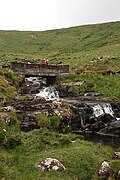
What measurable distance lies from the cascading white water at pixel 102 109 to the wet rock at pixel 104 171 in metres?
23.1

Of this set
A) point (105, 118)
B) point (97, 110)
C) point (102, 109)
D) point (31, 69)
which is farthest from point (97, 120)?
point (31, 69)

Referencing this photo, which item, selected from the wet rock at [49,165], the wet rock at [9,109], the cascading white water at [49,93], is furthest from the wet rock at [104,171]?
the cascading white water at [49,93]

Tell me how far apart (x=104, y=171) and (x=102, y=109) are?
2529 cm

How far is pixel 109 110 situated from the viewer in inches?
1992

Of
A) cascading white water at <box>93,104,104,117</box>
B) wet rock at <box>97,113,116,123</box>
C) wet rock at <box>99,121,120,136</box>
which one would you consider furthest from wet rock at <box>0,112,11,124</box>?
cascading white water at <box>93,104,104,117</box>

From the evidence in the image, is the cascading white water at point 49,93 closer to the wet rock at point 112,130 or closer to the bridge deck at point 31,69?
the bridge deck at point 31,69

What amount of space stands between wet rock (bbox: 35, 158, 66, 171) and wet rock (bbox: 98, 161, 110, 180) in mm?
2220

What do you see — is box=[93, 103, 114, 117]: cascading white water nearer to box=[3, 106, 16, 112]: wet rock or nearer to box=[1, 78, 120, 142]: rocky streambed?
box=[1, 78, 120, 142]: rocky streambed

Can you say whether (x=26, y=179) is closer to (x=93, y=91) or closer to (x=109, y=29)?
(x=93, y=91)

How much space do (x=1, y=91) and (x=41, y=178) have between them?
90.4 feet

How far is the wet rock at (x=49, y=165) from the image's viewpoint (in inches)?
947

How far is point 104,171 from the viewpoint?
2439 centimetres

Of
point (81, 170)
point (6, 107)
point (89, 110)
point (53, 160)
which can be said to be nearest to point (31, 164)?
Answer: point (53, 160)

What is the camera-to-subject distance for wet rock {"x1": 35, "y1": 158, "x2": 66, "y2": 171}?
24042mm
